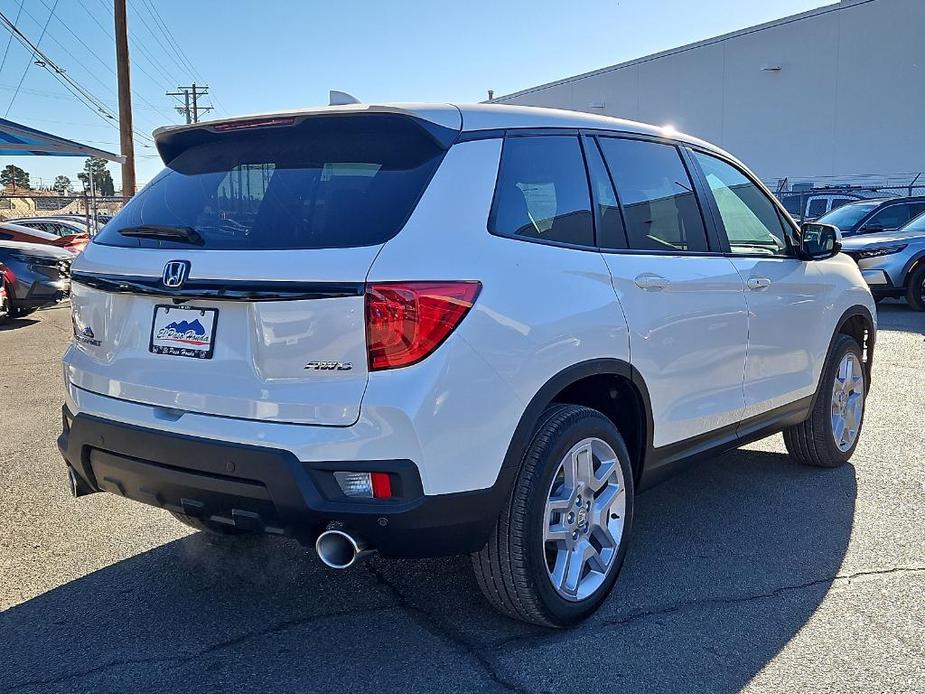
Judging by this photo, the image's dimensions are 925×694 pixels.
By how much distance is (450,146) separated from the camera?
302 centimetres

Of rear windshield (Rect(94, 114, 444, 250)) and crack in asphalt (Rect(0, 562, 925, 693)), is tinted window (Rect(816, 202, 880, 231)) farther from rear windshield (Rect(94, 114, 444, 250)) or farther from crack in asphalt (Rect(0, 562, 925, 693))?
rear windshield (Rect(94, 114, 444, 250))

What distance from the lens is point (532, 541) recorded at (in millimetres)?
3045

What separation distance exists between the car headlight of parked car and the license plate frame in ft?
42.6

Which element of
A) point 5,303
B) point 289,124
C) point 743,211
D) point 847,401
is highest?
point 289,124

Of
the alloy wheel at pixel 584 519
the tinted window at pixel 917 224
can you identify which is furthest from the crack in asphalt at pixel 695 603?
the tinted window at pixel 917 224

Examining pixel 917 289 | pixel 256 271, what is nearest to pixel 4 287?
pixel 256 271

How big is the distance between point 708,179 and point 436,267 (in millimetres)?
2137

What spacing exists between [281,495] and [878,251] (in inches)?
515

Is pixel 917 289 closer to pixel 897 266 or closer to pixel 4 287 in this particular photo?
pixel 897 266

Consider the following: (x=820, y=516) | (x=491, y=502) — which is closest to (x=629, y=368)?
(x=491, y=502)

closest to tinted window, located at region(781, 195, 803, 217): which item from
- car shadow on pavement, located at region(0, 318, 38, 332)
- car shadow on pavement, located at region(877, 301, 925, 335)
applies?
car shadow on pavement, located at region(877, 301, 925, 335)

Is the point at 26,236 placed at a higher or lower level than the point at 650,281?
lower

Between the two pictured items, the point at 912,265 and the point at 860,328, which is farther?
the point at 912,265

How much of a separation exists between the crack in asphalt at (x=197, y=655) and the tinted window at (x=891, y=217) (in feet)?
46.9
